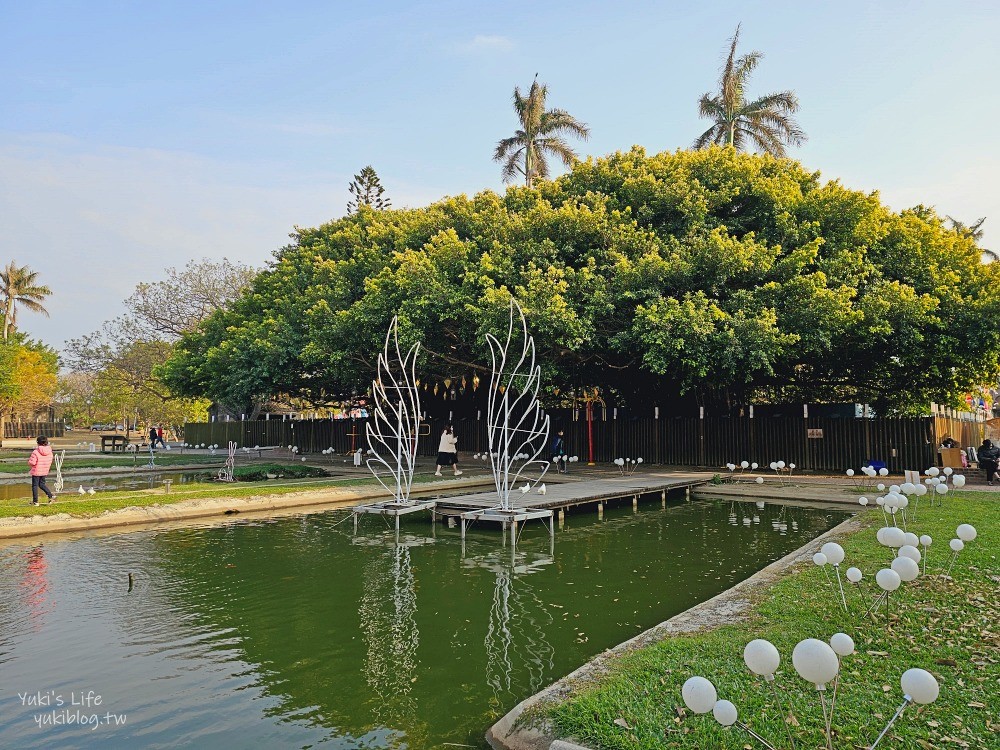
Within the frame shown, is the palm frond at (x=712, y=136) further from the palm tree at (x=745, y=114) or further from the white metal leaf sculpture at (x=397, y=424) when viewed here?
the white metal leaf sculpture at (x=397, y=424)

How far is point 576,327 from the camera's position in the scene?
18.7m

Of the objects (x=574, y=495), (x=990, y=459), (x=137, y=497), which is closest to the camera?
(x=137, y=497)

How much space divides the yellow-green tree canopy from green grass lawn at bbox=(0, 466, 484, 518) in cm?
596

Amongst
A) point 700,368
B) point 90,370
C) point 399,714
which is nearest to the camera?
point 399,714

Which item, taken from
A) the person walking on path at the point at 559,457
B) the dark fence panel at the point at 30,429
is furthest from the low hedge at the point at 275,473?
the dark fence panel at the point at 30,429

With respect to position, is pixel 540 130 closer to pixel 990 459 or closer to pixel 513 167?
pixel 513 167

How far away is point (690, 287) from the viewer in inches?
763

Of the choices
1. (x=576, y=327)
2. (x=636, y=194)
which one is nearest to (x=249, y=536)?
(x=576, y=327)

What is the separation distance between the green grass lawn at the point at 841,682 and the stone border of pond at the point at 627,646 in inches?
4.8

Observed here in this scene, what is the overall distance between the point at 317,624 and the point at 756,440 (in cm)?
1833

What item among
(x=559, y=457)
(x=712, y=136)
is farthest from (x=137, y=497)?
(x=712, y=136)

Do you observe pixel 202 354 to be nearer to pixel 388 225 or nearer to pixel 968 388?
pixel 388 225

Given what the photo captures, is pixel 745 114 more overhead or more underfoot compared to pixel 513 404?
more overhead

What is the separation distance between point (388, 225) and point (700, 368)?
15.0 metres
